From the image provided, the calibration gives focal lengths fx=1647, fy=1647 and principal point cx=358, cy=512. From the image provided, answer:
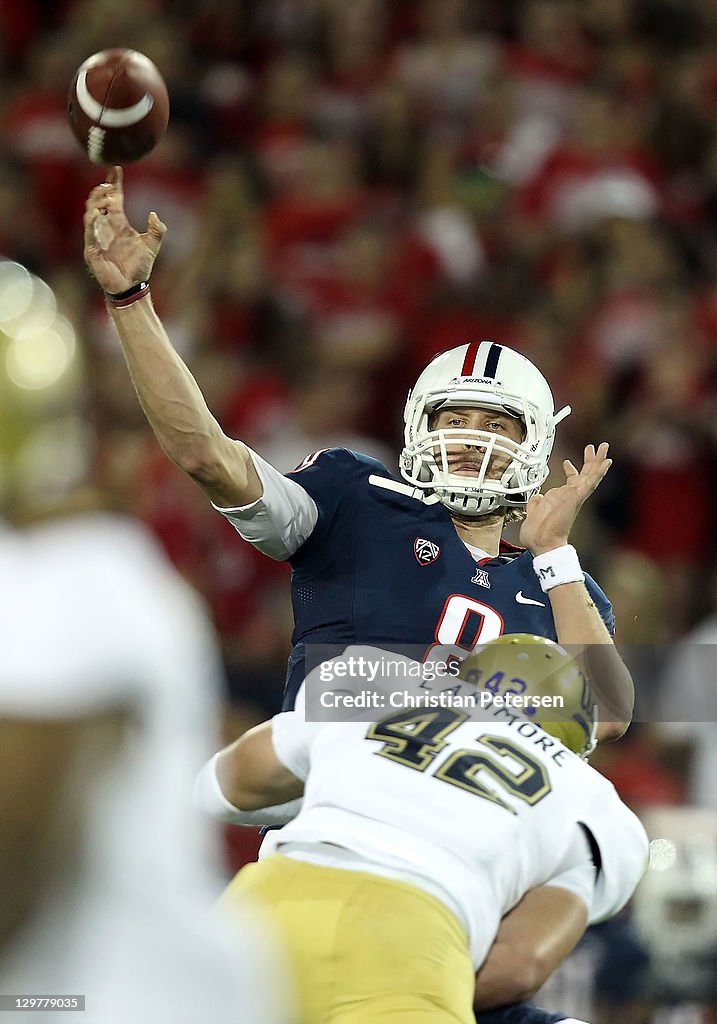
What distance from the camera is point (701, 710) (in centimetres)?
565

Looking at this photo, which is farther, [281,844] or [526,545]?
[526,545]

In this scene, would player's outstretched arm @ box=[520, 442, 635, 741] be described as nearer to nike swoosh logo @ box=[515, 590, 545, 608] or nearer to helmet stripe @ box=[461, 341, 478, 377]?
nike swoosh logo @ box=[515, 590, 545, 608]

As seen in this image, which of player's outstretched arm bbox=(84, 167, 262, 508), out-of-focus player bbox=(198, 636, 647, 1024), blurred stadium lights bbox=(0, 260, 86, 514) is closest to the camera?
blurred stadium lights bbox=(0, 260, 86, 514)

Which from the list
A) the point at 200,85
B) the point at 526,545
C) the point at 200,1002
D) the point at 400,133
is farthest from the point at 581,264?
the point at 200,1002

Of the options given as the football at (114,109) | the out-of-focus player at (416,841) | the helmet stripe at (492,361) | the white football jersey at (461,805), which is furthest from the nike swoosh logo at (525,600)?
the football at (114,109)

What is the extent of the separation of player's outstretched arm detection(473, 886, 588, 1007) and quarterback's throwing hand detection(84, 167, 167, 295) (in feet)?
5.23

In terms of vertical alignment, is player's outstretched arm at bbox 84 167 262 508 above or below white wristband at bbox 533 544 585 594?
above

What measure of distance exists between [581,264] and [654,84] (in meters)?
1.48

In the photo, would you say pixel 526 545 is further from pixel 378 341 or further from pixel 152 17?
pixel 152 17

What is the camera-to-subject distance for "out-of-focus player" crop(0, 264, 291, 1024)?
1.81 m

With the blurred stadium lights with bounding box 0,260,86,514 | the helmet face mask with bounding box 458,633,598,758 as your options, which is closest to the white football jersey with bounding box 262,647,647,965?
the helmet face mask with bounding box 458,633,598,758

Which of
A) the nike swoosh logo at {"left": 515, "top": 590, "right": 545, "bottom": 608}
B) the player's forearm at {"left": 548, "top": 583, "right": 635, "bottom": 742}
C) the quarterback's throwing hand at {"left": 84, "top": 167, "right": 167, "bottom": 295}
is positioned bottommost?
the player's forearm at {"left": 548, "top": 583, "right": 635, "bottom": 742}

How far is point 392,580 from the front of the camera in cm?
392

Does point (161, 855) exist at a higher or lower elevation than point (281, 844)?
lower
